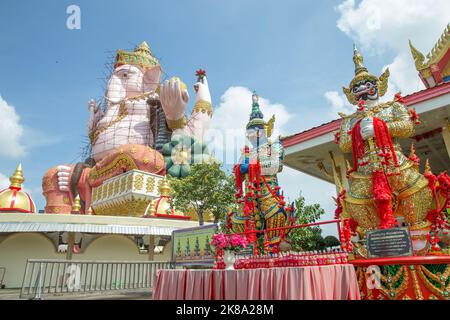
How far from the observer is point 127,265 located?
970cm

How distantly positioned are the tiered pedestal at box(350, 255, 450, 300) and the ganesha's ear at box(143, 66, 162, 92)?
24026mm

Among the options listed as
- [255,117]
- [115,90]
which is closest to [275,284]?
[255,117]

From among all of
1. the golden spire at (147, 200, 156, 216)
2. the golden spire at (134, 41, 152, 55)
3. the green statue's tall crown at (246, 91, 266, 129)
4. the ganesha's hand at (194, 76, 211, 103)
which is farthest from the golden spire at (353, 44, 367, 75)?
the golden spire at (134, 41, 152, 55)

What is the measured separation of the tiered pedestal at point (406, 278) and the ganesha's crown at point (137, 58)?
26.6 meters

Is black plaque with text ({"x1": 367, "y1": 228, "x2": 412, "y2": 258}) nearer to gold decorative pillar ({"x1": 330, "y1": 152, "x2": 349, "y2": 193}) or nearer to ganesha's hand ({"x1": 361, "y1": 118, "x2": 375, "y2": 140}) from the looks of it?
ganesha's hand ({"x1": 361, "y1": 118, "x2": 375, "y2": 140})

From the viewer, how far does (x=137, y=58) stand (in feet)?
88.9

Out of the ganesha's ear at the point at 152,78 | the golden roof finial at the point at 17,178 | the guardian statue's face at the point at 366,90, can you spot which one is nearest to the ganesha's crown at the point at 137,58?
the ganesha's ear at the point at 152,78

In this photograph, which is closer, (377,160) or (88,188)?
(377,160)

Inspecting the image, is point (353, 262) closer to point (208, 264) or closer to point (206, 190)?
point (208, 264)

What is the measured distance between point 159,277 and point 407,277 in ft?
13.1

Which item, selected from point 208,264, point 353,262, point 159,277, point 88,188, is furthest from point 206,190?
point 88,188

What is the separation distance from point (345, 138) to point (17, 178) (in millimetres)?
15596

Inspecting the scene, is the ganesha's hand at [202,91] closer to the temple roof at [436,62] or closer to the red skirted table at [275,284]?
the temple roof at [436,62]

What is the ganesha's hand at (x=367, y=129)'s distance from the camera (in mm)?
6216
